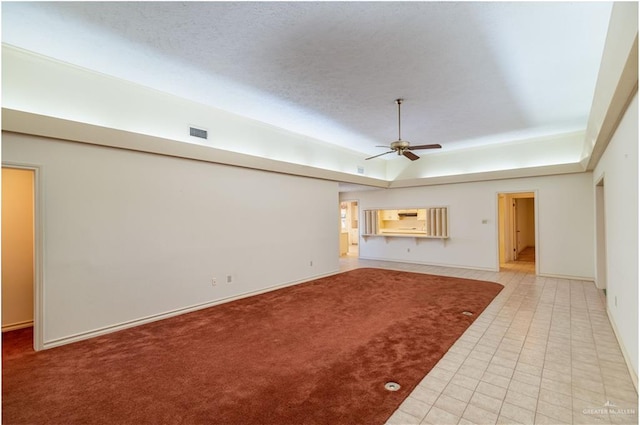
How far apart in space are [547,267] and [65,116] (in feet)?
30.6

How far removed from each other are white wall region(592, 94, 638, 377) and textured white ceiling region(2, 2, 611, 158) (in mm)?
1099

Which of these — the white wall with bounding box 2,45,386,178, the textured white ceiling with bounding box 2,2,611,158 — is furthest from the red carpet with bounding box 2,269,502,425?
the textured white ceiling with bounding box 2,2,611,158

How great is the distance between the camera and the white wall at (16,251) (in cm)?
400

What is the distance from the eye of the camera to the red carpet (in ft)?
7.52

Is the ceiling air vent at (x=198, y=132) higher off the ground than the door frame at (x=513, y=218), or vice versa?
the ceiling air vent at (x=198, y=132)

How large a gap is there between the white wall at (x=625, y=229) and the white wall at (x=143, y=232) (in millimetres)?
4941

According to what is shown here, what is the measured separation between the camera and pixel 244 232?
17.7 feet

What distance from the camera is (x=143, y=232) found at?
162 inches

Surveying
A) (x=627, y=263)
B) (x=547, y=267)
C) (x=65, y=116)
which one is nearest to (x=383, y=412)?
(x=627, y=263)

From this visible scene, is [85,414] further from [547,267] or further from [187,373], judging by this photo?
[547,267]

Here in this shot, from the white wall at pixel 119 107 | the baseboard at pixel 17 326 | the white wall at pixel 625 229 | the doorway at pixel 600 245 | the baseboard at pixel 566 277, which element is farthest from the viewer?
the baseboard at pixel 566 277

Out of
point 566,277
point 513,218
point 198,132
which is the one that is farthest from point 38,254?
point 513,218

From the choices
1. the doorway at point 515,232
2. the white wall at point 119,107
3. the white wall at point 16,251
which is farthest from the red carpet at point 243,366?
the doorway at point 515,232

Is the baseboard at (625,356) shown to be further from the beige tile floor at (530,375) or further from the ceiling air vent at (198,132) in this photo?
the ceiling air vent at (198,132)
